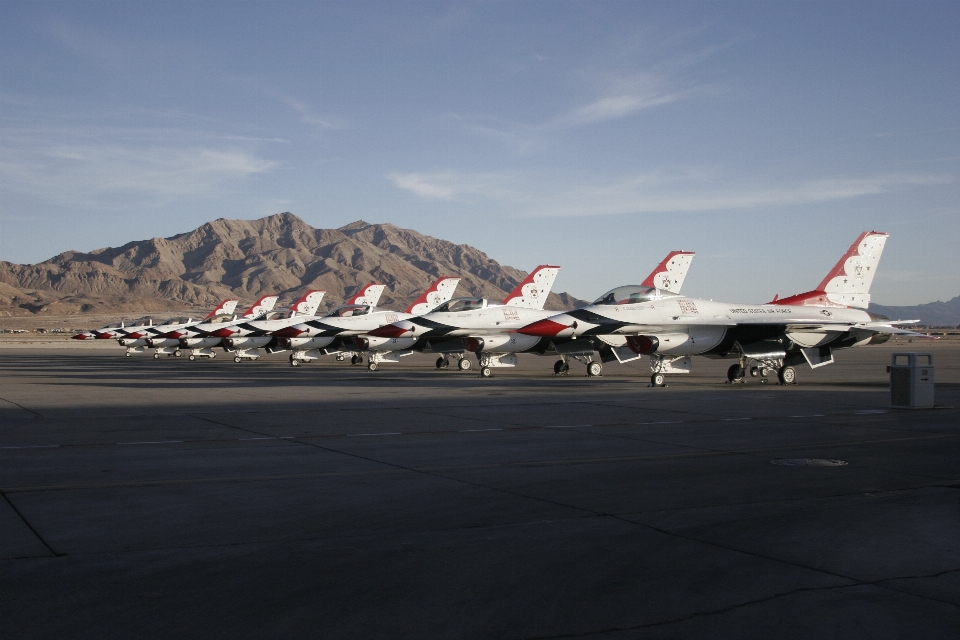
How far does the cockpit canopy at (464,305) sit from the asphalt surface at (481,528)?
50.1ft

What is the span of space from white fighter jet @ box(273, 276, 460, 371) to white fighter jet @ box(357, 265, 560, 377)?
2545 millimetres

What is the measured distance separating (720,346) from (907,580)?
18961 millimetres

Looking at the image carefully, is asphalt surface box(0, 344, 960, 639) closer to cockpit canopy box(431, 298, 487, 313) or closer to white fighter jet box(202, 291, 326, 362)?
cockpit canopy box(431, 298, 487, 313)

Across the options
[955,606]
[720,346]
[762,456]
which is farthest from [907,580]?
[720,346]

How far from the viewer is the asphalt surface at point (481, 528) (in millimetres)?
4742

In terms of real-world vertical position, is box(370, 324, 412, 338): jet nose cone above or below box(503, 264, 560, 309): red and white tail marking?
below

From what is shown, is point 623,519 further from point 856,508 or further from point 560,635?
point 560,635

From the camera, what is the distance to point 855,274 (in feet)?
91.0

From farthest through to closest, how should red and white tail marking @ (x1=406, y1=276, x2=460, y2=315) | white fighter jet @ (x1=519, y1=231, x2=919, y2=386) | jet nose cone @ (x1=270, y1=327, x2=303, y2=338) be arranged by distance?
red and white tail marking @ (x1=406, y1=276, x2=460, y2=315)
jet nose cone @ (x1=270, y1=327, x2=303, y2=338)
white fighter jet @ (x1=519, y1=231, x2=919, y2=386)

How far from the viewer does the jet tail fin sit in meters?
27.6

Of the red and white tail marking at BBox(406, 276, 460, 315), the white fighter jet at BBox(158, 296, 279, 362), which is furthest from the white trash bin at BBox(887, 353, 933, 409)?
the white fighter jet at BBox(158, 296, 279, 362)

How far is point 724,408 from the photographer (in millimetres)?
16641

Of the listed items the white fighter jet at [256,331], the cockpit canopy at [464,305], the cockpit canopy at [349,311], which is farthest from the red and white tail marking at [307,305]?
the cockpit canopy at [464,305]

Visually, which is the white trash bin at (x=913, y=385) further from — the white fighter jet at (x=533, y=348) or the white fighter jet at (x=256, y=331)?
the white fighter jet at (x=256, y=331)
